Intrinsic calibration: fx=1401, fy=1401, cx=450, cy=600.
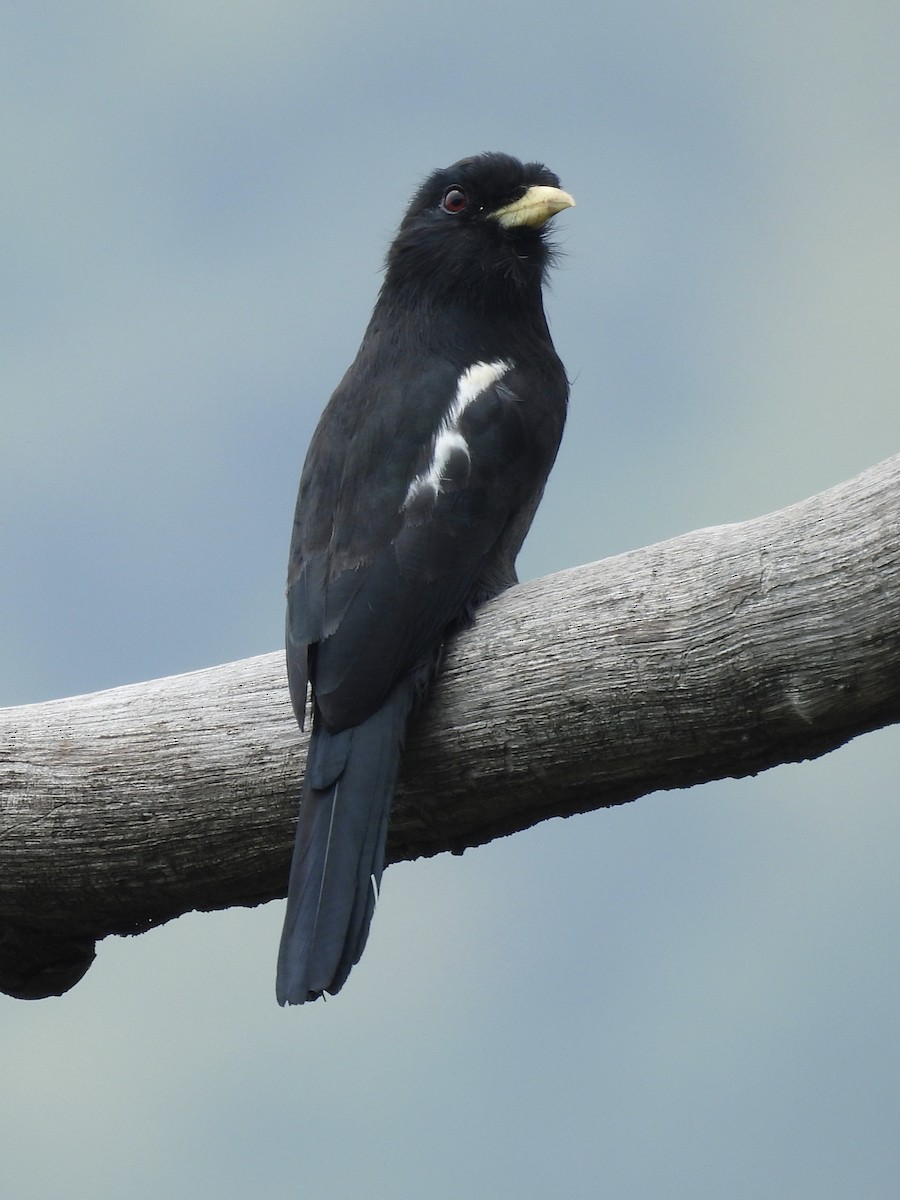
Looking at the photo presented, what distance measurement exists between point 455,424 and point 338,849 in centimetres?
91

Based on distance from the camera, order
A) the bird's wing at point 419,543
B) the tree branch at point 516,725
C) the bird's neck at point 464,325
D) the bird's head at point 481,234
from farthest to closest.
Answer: the bird's head at point 481,234, the bird's neck at point 464,325, the bird's wing at point 419,543, the tree branch at point 516,725

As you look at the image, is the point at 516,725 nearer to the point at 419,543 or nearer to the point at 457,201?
the point at 419,543

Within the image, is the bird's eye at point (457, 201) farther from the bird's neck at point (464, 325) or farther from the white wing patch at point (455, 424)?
the white wing patch at point (455, 424)

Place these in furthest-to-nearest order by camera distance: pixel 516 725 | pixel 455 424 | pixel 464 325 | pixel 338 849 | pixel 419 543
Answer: pixel 464 325, pixel 455 424, pixel 419 543, pixel 516 725, pixel 338 849

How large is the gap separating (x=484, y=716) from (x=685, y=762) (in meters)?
0.36

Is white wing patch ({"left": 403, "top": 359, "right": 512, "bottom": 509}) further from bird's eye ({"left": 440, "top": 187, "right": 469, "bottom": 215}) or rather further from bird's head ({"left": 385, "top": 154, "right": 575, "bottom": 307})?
bird's eye ({"left": 440, "top": 187, "right": 469, "bottom": 215})

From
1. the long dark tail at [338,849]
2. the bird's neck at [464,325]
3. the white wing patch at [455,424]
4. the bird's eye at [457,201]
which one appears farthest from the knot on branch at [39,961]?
the bird's eye at [457,201]

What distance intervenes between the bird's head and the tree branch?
829mm

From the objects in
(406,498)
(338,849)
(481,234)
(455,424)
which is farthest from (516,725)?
(481,234)

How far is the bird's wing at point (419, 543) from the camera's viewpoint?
8.20 ft

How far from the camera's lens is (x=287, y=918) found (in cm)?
233

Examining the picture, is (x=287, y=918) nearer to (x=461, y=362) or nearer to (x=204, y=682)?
(x=204, y=682)

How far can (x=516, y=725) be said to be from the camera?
248cm

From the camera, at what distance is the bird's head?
3.12 m
